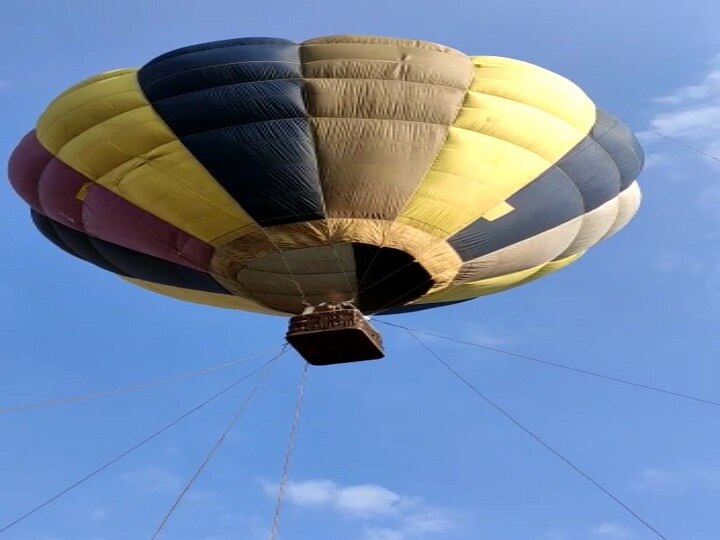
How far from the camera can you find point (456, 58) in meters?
20.7

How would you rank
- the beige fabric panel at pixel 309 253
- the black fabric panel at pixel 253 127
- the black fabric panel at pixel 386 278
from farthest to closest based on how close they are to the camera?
the black fabric panel at pixel 386 278, the beige fabric panel at pixel 309 253, the black fabric panel at pixel 253 127

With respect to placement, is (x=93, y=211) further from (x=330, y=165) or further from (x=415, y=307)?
(x=415, y=307)

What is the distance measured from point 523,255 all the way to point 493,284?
2.78ft

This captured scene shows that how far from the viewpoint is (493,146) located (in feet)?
Result: 66.4

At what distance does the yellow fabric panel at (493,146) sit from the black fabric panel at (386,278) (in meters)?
0.48

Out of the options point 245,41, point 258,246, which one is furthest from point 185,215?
point 245,41

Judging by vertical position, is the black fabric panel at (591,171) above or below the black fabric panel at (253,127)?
above

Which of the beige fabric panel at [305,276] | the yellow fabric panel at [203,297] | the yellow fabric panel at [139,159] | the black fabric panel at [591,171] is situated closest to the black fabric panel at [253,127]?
the yellow fabric panel at [139,159]

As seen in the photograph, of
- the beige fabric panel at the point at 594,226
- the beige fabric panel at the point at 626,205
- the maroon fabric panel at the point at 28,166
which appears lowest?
the maroon fabric panel at the point at 28,166

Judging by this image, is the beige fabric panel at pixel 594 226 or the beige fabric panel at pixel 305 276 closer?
the beige fabric panel at pixel 305 276

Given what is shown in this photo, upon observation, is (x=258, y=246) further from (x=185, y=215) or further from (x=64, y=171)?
(x=64, y=171)

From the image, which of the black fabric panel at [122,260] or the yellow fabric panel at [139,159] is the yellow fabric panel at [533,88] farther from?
the black fabric panel at [122,260]

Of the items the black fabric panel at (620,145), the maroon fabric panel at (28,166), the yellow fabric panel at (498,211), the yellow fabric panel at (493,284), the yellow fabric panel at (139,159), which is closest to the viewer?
the yellow fabric panel at (139,159)

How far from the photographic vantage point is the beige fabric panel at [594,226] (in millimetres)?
21734
